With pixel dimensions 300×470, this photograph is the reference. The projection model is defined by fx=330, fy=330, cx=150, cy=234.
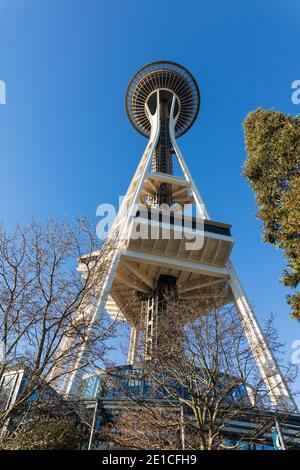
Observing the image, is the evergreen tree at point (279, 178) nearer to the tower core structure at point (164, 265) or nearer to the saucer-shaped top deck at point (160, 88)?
the tower core structure at point (164, 265)

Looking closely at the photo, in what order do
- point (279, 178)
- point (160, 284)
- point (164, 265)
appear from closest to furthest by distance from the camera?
point (279, 178)
point (164, 265)
point (160, 284)

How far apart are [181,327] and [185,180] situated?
18.1m

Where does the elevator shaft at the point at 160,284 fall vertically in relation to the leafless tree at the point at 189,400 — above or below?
above

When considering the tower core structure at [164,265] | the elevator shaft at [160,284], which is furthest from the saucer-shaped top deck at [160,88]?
the tower core structure at [164,265]

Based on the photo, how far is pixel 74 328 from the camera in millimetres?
8312

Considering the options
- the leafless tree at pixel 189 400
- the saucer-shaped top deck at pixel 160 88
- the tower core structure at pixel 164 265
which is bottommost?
the leafless tree at pixel 189 400

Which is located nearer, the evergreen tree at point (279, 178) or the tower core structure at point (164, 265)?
the evergreen tree at point (279, 178)

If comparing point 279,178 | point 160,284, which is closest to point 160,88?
point 160,284

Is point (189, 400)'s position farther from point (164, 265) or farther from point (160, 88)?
point (160, 88)

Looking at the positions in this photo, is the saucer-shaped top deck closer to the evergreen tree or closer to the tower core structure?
the tower core structure

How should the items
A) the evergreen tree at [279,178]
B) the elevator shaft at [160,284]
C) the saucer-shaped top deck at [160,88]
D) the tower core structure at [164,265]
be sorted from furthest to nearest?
the saucer-shaped top deck at [160,88] < the tower core structure at [164,265] < the elevator shaft at [160,284] < the evergreen tree at [279,178]

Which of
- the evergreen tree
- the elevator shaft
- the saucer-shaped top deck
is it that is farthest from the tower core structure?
the saucer-shaped top deck

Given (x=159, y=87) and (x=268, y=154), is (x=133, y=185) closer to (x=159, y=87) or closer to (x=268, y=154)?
(x=159, y=87)

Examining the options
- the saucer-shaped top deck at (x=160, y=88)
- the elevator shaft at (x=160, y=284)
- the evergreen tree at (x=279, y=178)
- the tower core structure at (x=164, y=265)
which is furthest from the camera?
the saucer-shaped top deck at (x=160, y=88)
